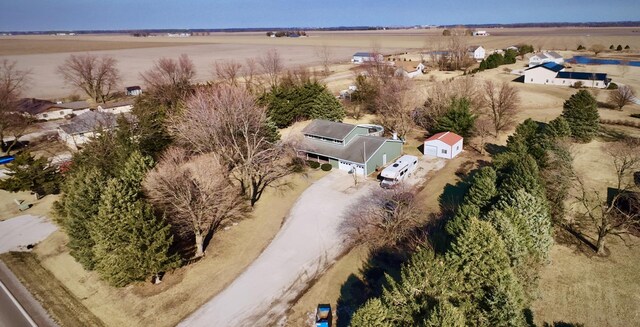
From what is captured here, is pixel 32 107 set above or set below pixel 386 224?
above

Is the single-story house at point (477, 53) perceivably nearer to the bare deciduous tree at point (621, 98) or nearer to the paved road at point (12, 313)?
the bare deciduous tree at point (621, 98)

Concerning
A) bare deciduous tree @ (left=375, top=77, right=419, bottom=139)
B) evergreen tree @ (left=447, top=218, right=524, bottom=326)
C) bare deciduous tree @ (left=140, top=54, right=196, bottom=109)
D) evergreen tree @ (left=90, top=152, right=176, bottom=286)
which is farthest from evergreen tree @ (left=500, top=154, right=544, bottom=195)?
bare deciduous tree @ (left=140, top=54, right=196, bottom=109)

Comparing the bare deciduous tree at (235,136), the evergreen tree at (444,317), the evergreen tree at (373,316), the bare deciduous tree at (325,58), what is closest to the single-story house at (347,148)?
the bare deciduous tree at (235,136)

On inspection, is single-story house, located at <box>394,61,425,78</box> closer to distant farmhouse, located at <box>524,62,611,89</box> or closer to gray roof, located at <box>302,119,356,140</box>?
distant farmhouse, located at <box>524,62,611,89</box>

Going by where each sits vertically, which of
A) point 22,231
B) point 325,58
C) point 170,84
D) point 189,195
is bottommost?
point 22,231

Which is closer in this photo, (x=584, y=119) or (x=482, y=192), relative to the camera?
(x=482, y=192)

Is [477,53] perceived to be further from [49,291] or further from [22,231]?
[49,291]

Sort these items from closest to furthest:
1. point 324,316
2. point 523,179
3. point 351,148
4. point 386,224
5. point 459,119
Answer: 1. point 324,316
2. point 523,179
3. point 386,224
4. point 351,148
5. point 459,119

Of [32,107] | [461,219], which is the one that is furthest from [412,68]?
[32,107]
